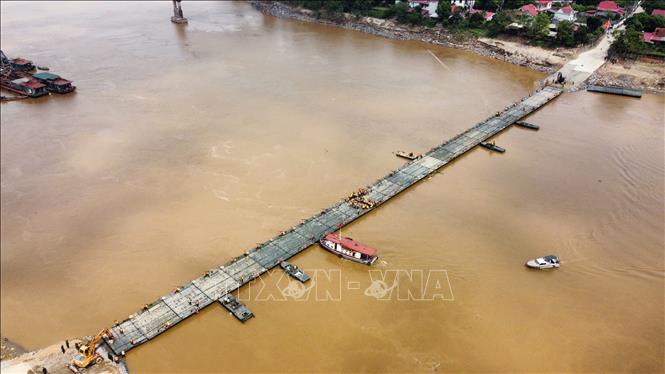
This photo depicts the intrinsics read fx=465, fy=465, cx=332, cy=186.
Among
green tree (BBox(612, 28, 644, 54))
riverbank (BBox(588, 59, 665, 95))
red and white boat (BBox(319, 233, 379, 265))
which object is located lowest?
red and white boat (BBox(319, 233, 379, 265))

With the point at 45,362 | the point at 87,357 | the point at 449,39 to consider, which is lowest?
the point at 45,362

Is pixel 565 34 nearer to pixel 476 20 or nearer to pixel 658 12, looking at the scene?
pixel 476 20

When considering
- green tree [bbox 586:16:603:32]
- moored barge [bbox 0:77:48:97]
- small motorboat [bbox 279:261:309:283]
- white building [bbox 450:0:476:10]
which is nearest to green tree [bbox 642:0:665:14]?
green tree [bbox 586:16:603:32]

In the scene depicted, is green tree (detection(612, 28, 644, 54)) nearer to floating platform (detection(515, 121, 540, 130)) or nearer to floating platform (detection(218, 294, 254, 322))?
floating platform (detection(515, 121, 540, 130))

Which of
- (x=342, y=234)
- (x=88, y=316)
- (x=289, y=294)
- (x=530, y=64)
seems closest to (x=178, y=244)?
(x=88, y=316)

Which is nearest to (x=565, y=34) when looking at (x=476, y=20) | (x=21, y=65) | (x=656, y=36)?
(x=656, y=36)

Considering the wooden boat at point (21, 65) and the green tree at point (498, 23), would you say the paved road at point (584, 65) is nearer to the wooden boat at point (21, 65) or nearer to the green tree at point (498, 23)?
the green tree at point (498, 23)
